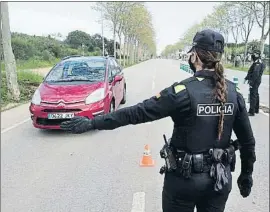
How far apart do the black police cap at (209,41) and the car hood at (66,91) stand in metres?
5.27

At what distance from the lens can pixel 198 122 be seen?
6.74 ft

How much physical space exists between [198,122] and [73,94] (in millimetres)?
5476

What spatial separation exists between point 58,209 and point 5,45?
9.33 metres

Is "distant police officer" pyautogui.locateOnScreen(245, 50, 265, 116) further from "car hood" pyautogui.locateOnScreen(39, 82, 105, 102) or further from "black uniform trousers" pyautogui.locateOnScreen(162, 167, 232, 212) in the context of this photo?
"black uniform trousers" pyautogui.locateOnScreen(162, 167, 232, 212)

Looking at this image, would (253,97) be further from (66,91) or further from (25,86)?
(25,86)

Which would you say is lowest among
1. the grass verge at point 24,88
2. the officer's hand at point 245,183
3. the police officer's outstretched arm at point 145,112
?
the grass verge at point 24,88

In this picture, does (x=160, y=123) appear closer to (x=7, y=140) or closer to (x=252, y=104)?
(x=252, y=104)

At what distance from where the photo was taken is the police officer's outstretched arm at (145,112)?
6.55ft

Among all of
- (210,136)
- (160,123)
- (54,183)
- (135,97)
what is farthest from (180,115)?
(135,97)

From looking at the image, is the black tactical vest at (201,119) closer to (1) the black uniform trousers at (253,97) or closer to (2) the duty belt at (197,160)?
(2) the duty belt at (197,160)

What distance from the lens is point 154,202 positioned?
3.99 meters

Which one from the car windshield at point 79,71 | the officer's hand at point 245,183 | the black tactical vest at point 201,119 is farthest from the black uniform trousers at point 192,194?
the car windshield at point 79,71

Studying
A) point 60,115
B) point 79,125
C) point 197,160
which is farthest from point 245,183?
point 60,115

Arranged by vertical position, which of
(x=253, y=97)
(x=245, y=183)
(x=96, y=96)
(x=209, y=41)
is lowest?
(x=253, y=97)
